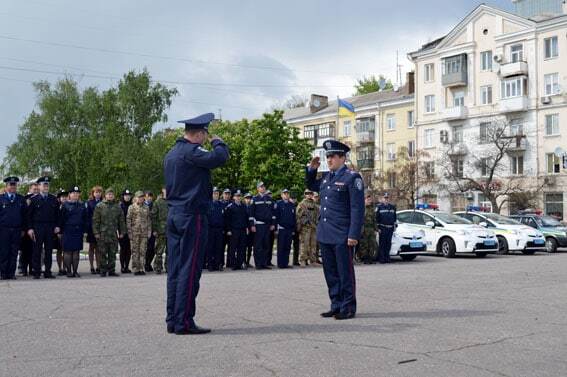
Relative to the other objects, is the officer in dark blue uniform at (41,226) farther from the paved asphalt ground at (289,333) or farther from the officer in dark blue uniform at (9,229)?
the paved asphalt ground at (289,333)

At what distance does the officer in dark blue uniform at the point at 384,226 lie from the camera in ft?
67.0

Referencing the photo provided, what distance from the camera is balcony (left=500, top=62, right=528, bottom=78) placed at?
175 feet

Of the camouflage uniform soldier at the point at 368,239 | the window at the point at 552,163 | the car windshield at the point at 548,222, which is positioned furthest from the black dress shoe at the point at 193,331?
the window at the point at 552,163

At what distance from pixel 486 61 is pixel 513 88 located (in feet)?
13.3

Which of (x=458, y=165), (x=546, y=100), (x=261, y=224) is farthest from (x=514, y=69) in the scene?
(x=261, y=224)

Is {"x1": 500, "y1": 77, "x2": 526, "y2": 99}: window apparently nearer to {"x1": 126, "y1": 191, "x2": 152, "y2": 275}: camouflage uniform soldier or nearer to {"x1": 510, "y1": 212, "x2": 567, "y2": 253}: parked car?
{"x1": 510, "y1": 212, "x2": 567, "y2": 253}: parked car

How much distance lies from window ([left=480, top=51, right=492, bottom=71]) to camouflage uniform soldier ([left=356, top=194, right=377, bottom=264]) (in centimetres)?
4075

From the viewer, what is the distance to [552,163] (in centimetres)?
5262

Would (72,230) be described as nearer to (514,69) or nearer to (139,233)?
(139,233)

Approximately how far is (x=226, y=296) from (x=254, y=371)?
5.09m

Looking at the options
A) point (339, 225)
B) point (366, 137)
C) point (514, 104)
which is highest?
point (514, 104)

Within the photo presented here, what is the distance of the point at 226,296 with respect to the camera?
416 inches

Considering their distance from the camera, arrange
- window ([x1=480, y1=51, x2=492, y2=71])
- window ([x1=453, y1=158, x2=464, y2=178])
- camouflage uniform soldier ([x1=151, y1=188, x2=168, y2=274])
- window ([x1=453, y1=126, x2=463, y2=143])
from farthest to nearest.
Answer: window ([x1=453, y1=126, x2=463, y2=143]), window ([x1=453, y1=158, x2=464, y2=178]), window ([x1=480, y1=51, x2=492, y2=71]), camouflage uniform soldier ([x1=151, y1=188, x2=168, y2=274])

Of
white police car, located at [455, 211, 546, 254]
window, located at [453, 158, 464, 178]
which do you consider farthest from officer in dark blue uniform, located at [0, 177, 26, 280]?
window, located at [453, 158, 464, 178]
